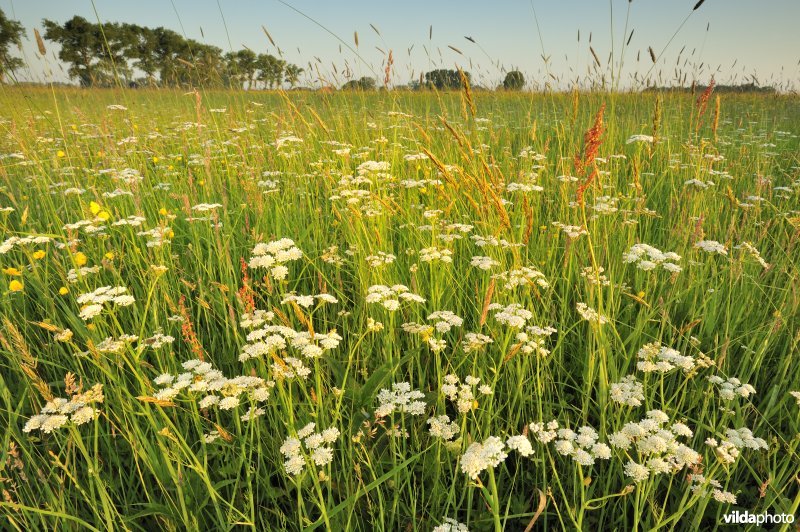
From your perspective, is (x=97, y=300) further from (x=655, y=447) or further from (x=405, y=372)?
(x=655, y=447)

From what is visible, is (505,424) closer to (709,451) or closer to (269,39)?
(709,451)

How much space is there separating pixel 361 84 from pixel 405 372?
4095 mm

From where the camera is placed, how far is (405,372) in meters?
2.01

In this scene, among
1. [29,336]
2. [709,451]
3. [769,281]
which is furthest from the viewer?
[769,281]

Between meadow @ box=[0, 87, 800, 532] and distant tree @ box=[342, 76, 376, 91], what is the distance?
1967mm

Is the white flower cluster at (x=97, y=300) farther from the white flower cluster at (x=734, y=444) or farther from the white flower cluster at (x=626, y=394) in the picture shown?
the white flower cluster at (x=734, y=444)

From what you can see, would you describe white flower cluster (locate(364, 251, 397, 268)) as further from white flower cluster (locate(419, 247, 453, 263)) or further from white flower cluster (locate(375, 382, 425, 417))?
white flower cluster (locate(375, 382, 425, 417))

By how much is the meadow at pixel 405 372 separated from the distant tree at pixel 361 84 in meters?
1.97

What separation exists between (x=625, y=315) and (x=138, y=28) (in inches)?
2964

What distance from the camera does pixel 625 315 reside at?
7.76 feet

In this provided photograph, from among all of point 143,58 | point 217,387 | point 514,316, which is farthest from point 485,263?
point 143,58

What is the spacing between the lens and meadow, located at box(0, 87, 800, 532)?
1.33m

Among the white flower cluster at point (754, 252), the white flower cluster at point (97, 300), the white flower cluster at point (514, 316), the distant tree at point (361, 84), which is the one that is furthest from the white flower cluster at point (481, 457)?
the distant tree at point (361, 84)

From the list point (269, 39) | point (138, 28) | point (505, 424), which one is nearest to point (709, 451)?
point (505, 424)
